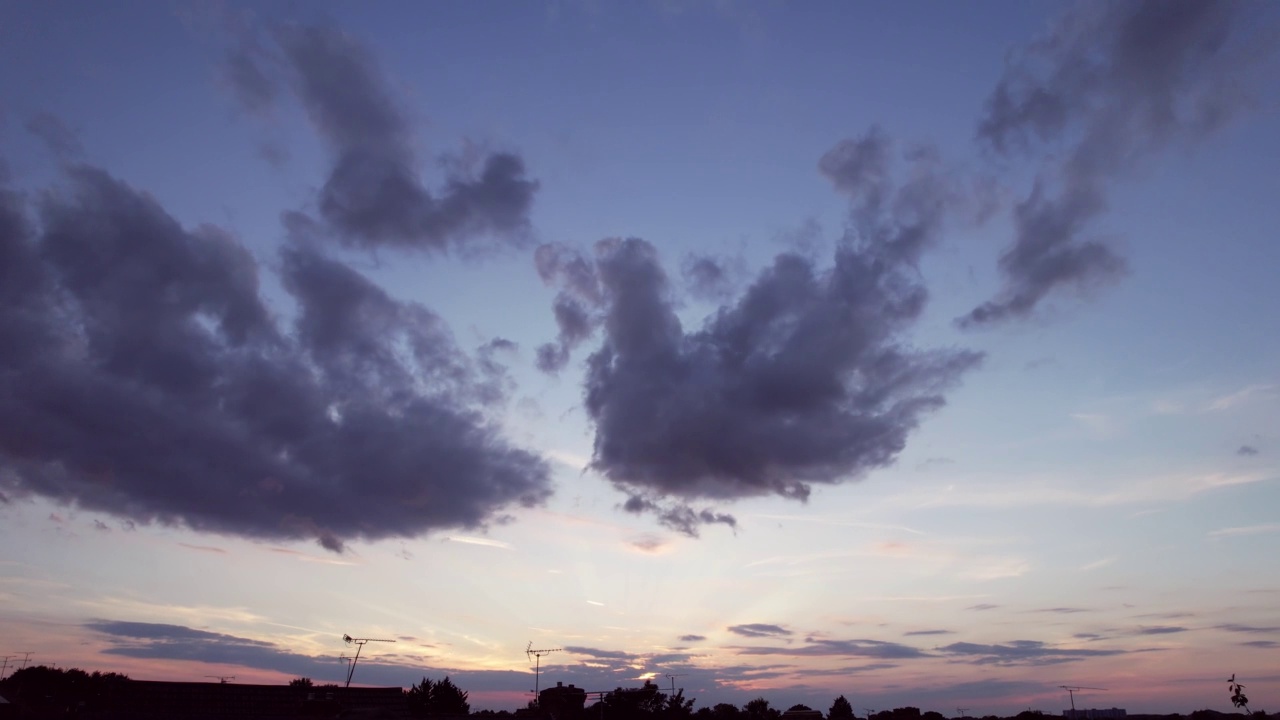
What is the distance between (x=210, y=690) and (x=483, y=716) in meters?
33.1

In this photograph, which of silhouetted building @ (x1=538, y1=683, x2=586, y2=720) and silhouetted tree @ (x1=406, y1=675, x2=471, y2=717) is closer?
silhouetted building @ (x1=538, y1=683, x2=586, y2=720)

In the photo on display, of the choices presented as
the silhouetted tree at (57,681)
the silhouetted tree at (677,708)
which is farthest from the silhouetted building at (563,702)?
the silhouetted tree at (57,681)

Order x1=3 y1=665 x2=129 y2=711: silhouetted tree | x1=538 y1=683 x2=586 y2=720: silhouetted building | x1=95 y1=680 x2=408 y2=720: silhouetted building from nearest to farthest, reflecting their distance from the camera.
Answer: x1=95 y1=680 x2=408 y2=720: silhouetted building < x1=538 y1=683 x2=586 y2=720: silhouetted building < x1=3 y1=665 x2=129 y2=711: silhouetted tree

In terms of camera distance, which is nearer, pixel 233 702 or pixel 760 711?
pixel 233 702

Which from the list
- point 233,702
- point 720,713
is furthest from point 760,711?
point 233,702

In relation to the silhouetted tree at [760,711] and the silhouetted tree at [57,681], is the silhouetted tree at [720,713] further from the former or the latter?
the silhouetted tree at [57,681]

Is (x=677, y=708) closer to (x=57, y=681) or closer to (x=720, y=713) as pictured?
(x=720, y=713)

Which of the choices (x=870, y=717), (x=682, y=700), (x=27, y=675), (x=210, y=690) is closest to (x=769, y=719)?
(x=682, y=700)

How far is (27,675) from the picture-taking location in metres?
156

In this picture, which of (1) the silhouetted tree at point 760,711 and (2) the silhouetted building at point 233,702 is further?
(1) the silhouetted tree at point 760,711

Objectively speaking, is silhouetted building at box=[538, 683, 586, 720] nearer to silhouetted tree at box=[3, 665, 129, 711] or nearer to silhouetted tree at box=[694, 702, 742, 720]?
silhouetted tree at box=[694, 702, 742, 720]

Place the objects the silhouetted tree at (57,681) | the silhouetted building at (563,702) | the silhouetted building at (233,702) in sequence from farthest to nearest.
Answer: the silhouetted tree at (57,681)
the silhouetted building at (563,702)
the silhouetted building at (233,702)

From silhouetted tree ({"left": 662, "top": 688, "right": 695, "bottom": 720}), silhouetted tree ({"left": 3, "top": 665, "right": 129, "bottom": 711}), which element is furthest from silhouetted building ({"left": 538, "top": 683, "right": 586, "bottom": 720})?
silhouetted tree ({"left": 3, "top": 665, "right": 129, "bottom": 711})

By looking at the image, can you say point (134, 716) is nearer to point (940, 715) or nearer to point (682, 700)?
point (682, 700)
